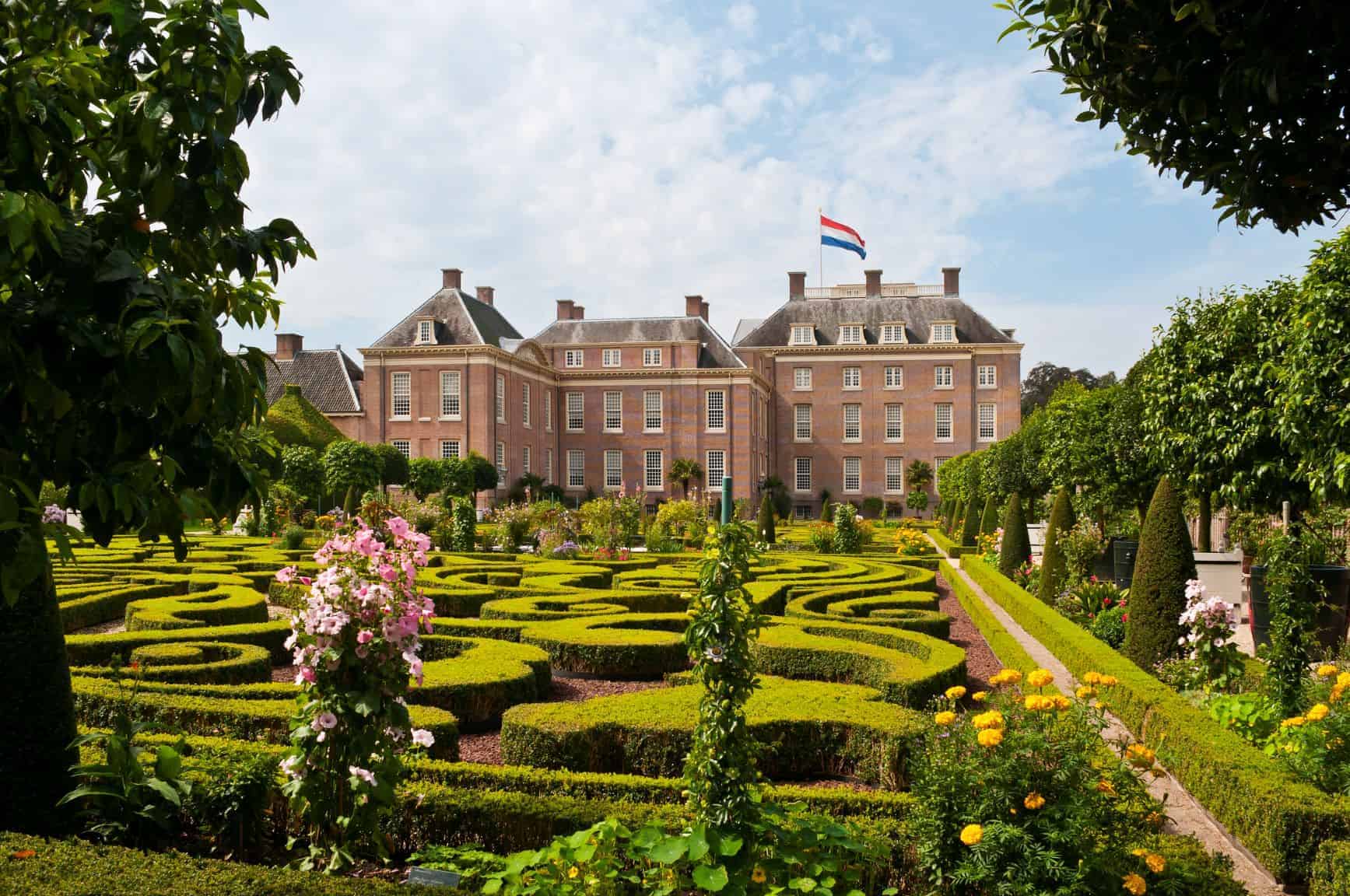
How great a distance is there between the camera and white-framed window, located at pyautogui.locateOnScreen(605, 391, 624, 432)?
168ft

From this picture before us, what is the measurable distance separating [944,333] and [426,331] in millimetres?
26687

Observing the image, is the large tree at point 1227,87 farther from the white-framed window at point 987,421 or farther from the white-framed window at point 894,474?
the white-framed window at point 987,421

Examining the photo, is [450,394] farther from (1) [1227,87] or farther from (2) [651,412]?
(1) [1227,87]

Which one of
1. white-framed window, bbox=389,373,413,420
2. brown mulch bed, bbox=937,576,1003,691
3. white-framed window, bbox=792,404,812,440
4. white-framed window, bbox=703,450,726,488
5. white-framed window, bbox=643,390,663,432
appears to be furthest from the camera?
white-framed window, bbox=792,404,812,440

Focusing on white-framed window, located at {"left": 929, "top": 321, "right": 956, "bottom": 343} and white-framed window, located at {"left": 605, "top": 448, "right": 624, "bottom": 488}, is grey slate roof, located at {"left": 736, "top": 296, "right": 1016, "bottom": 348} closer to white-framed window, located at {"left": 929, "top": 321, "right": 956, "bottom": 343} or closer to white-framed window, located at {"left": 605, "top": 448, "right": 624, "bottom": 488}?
white-framed window, located at {"left": 929, "top": 321, "right": 956, "bottom": 343}

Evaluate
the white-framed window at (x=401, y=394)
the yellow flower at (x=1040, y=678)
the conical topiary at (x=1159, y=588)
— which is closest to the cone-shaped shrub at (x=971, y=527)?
the conical topiary at (x=1159, y=588)

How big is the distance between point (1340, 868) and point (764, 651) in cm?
461

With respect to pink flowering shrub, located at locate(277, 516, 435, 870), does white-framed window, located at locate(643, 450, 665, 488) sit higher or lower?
higher

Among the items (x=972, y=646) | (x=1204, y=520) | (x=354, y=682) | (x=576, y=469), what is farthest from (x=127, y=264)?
(x=576, y=469)

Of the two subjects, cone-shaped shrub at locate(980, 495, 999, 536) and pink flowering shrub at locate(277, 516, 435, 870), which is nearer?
pink flowering shrub at locate(277, 516, 435, 870)

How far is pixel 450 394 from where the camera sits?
43906mm

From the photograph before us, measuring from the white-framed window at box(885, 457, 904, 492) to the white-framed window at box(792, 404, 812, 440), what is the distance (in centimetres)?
455

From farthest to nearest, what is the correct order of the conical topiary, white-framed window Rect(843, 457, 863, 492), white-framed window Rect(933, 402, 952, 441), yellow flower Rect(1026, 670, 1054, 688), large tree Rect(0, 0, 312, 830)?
white-framed window Rect(843, 457, 863, 492) < white-framed window Rect(933, 402, 952, 441) < the conical topiary < yellow flower Rect(1026, 670, 1054, 688) < large tree Rect(0, 0, 312, 830)

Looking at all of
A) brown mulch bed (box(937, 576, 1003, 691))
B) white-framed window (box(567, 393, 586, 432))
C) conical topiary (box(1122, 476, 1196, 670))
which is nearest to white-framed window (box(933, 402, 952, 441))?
white-framed window (box(567, 393, 586, 432))
